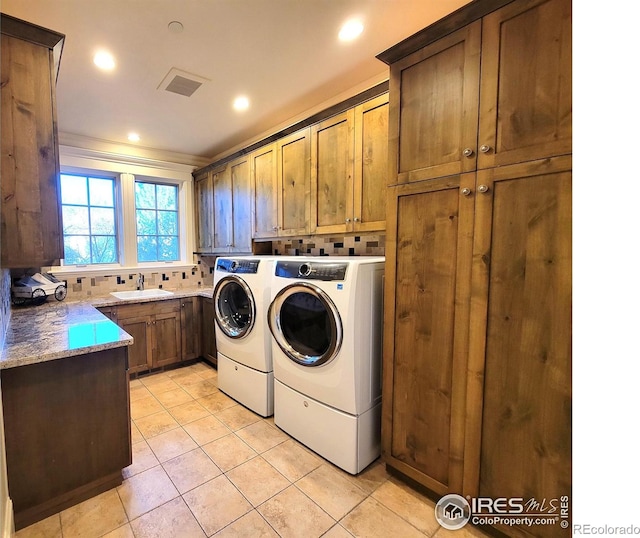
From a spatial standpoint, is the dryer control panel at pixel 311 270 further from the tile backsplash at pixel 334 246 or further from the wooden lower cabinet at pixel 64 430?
the wooden lower cabinet at pixel 64 430

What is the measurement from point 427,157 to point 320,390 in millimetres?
1428

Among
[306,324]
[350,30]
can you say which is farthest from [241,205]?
[350,30]

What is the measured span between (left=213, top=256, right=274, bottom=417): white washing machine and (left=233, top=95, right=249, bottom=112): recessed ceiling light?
1.29 m

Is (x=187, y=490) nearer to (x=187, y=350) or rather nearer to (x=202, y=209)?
(x=187, y=350)

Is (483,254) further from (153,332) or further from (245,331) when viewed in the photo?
(153,332)

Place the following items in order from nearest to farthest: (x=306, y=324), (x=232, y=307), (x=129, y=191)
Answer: (x=306, y=324) → (x=232, y=307) → (x=129, y=191)

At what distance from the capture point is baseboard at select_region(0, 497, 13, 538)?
3.95ft

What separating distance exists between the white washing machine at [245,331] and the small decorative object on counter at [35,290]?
1.42 m

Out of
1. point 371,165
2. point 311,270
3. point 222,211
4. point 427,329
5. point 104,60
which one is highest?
point 104,60

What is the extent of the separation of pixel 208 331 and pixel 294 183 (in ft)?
6.25

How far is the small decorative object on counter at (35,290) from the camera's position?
256 centimetres

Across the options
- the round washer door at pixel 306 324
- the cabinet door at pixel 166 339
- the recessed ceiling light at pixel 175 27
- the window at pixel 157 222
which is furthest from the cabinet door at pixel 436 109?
the window at pixel 157 222

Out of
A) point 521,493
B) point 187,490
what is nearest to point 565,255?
point 521,493

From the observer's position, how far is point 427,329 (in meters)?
1.54
